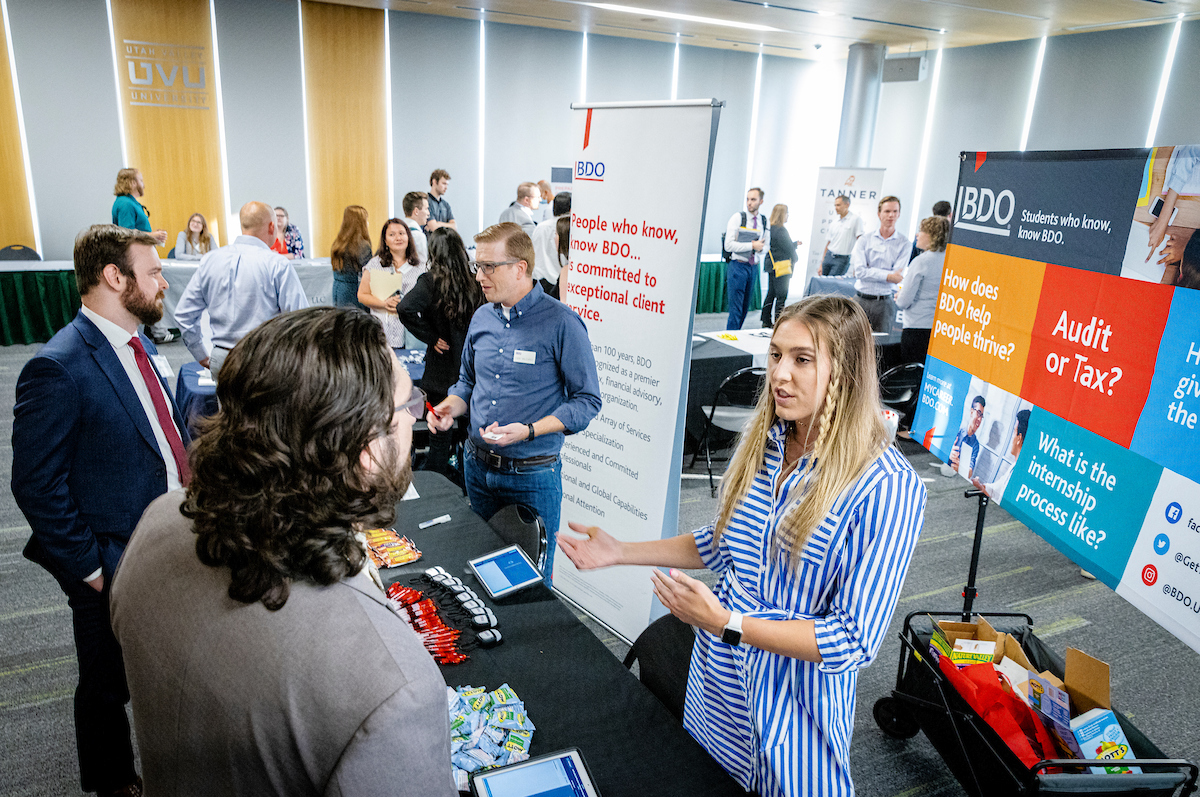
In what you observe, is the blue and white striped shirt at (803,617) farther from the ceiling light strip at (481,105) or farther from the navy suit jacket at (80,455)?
the ceiling light strip at (481,105)

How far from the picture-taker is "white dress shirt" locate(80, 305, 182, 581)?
6.23ft

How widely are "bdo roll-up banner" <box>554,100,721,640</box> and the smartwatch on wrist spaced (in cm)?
117

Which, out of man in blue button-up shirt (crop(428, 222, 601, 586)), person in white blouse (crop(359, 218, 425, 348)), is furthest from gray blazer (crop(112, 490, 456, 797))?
person in white blouse (crop(359, 218, 425, 348))

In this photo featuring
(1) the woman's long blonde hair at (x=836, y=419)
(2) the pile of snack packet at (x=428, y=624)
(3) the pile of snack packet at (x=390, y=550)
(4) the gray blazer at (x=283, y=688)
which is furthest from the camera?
(3) the pile of snack packet at (x=390, y=550)

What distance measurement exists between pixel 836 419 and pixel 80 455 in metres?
1.78

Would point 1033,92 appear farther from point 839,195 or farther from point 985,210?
point 985,210

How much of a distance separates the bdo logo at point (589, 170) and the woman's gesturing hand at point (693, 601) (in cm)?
173

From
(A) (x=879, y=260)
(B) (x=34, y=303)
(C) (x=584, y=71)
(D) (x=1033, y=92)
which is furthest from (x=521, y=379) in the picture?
(D) (x=1033, y=92)

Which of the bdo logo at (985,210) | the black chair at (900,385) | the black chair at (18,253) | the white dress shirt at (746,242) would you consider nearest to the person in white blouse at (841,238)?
the white dress shirt at (746,242)

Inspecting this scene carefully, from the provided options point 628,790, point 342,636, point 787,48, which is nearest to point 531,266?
point 628,790

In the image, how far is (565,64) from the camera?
31.0ft

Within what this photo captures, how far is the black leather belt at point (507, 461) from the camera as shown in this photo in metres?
2.57

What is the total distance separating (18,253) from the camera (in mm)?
7012

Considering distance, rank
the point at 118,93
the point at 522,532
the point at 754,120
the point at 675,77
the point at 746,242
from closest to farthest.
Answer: the point at 522,532
the point at 118,93
the point at 746,242
the point at 675,77
the point at 754,120
